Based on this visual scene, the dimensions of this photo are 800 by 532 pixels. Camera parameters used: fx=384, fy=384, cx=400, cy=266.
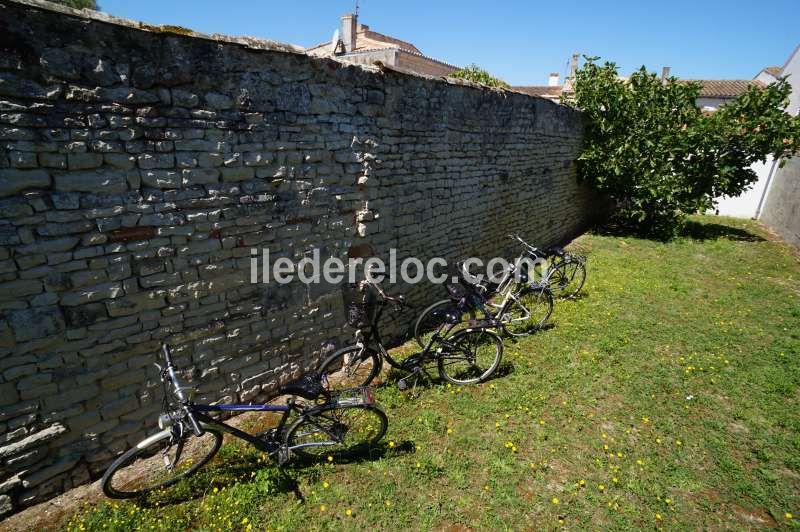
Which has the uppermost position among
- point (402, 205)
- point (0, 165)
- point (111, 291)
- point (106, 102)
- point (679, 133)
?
point (679, 133)

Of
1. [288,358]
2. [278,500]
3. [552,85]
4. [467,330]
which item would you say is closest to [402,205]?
[467,330]

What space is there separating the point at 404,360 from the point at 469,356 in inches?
30.2

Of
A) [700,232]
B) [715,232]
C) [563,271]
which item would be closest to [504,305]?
[563,271]

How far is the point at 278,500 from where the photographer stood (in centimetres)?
305

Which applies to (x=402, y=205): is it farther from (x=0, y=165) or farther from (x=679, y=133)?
(x=679, y=133)

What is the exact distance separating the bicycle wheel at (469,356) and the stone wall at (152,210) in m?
1.34

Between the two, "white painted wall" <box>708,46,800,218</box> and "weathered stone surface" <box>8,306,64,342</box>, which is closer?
"weathered stone surface" <box>8,306,64,342</box>

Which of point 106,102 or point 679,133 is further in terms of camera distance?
point 679,133

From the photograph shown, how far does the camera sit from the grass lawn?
299 cm

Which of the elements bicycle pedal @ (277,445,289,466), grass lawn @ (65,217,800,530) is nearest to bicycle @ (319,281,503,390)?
grass lawn @ (65,217,800,530)

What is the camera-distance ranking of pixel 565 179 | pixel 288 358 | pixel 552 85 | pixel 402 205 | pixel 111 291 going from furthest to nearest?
pixel 552 85
pixel 565 179
pixel 402 205
pixel 288 358
pixel 111 291

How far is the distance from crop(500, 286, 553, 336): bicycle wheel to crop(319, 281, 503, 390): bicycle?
3.24 ft

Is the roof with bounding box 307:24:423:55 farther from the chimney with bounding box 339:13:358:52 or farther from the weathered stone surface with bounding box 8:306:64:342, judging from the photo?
the weathered stone surface with bounding box 8:306:64:342

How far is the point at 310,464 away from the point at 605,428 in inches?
117
